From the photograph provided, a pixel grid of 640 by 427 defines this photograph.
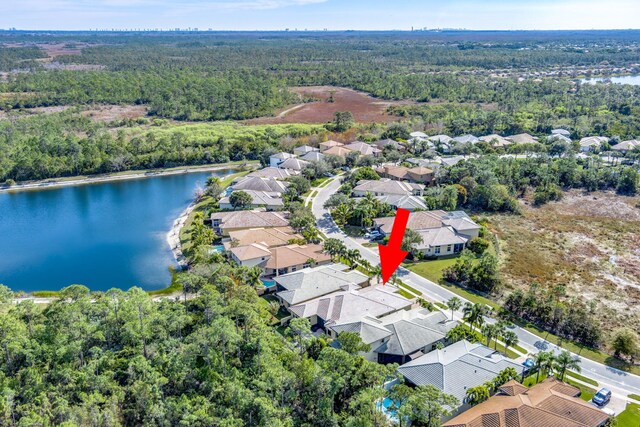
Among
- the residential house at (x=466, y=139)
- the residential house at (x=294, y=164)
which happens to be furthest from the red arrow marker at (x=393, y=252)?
the residential house at (x=466, y=139)

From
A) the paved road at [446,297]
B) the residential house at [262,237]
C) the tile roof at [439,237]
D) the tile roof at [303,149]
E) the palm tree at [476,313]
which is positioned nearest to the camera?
the paved road at [446,297]

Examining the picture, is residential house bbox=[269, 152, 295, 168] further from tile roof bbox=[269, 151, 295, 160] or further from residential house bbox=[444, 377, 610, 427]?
residential house bbox=[444, 377, 610, 427]

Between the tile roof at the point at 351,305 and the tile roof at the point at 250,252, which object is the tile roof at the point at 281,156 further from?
the tile roof at the point at 351,305

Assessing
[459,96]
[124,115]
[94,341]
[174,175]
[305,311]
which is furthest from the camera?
[459,96]

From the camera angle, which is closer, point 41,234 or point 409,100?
point 41,234

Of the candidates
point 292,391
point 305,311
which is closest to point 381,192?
point 305,311

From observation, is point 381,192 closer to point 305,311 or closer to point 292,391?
point 305,311
